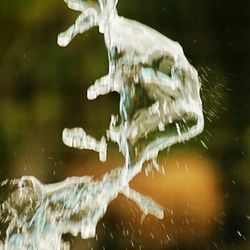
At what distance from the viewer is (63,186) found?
1193 mm

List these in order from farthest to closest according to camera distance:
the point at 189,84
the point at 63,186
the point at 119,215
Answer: the point at 119,215 → the point at 63,186 → the point at 189,84

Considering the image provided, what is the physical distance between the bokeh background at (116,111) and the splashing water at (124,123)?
97mm

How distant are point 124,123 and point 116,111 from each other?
0.20 metres

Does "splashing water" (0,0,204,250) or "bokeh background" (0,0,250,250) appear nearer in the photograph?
"splashing water" (0,0,204,250)

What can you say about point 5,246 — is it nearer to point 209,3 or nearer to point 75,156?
point 75,156

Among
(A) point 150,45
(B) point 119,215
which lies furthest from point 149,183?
(A) point 150,45

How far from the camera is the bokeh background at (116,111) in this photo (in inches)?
49.8

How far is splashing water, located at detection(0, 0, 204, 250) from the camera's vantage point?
42.2 inches

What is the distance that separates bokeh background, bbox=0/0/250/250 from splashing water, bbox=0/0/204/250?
0.32 feet

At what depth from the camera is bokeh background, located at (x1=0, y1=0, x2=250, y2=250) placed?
1.26 m

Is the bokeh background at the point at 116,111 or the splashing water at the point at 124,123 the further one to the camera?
the bokeh background at the point at 116,111

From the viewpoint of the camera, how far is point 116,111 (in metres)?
1.32

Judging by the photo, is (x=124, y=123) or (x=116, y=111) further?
(x=116, y=111)

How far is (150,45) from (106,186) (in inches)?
10.6
